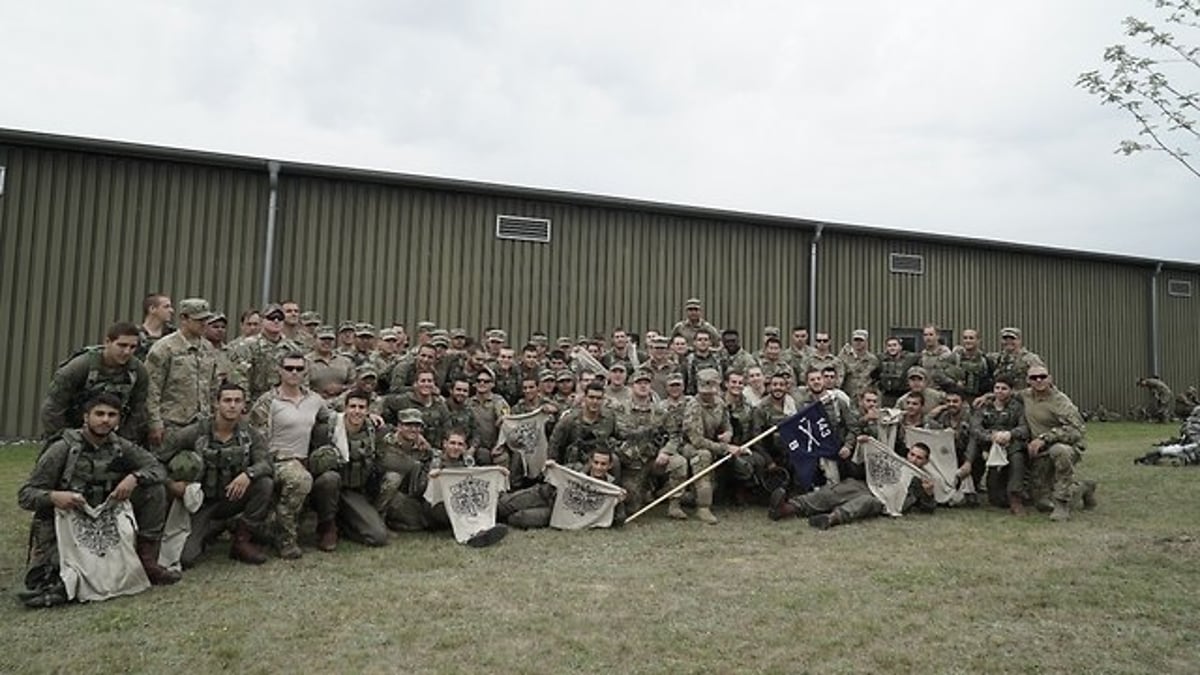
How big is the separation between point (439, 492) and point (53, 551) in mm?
2849

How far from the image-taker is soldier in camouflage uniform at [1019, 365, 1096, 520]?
8.13 m

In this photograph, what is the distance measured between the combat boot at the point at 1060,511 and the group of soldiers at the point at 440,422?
2cm

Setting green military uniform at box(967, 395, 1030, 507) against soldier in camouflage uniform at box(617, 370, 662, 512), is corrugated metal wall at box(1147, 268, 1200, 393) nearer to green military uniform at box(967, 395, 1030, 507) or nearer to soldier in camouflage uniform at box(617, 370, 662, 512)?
green military uniform at box(967, 395, 1030, 507)

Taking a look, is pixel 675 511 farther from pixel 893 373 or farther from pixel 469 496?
pixel 893 373

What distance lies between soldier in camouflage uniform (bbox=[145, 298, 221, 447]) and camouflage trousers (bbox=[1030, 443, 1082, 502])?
7791 millimetres

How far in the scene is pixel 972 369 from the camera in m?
10.0

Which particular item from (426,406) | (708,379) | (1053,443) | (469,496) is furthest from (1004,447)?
(426,406)

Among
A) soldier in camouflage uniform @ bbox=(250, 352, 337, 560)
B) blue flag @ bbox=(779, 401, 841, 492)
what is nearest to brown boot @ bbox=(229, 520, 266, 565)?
soldier in camouflage uniform @ bbox=(250, 352, 337, 560)

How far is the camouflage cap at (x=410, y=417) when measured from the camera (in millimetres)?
7289

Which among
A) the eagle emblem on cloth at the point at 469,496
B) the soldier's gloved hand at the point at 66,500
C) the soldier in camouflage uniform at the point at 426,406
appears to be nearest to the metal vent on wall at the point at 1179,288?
the soldier in camouflage uniform at the point at 426,406

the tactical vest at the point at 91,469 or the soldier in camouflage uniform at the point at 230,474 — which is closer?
the tactical vest at the point at 91,469

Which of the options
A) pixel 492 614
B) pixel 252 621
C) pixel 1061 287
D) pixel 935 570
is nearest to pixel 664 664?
pixel 492 614

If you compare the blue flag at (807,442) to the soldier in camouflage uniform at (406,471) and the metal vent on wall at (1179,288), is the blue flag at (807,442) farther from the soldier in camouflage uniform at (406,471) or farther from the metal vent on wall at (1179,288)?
the metal vent on wall at (1179,288)

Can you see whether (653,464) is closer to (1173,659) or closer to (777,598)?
(777,598)
